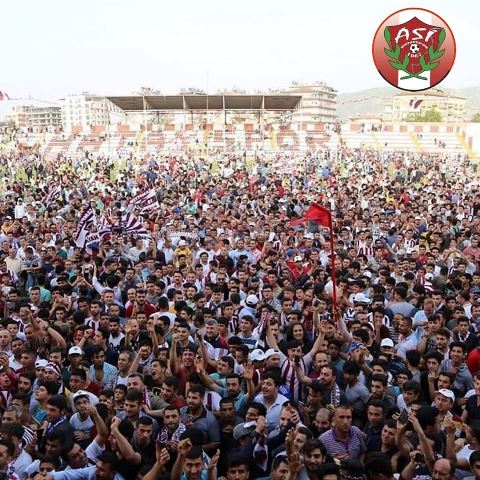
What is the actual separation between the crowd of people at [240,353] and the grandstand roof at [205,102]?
27.4m

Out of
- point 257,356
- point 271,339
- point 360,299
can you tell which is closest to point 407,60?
point 360,299

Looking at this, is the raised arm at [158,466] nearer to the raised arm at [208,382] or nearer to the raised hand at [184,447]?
the raised hand at [184,447]

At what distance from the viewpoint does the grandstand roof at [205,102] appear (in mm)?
38188

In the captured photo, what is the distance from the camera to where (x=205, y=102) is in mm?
40094

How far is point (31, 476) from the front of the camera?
374 centimetres

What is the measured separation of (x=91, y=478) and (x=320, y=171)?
24030 mm

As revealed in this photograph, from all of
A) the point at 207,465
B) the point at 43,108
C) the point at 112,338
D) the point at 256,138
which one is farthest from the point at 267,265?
the point at 43,108

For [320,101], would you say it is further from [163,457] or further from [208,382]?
[163,457]

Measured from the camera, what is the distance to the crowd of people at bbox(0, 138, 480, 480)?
3.87 metres

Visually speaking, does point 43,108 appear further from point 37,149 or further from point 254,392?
point 254,392

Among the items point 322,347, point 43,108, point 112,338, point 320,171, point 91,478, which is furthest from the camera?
point 43,108

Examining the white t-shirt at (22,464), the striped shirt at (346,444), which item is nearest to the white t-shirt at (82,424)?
the white t-shirt at (22,464)

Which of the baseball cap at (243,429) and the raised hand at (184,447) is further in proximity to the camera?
the baseball cap at (243,429)

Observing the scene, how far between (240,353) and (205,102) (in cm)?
3597
